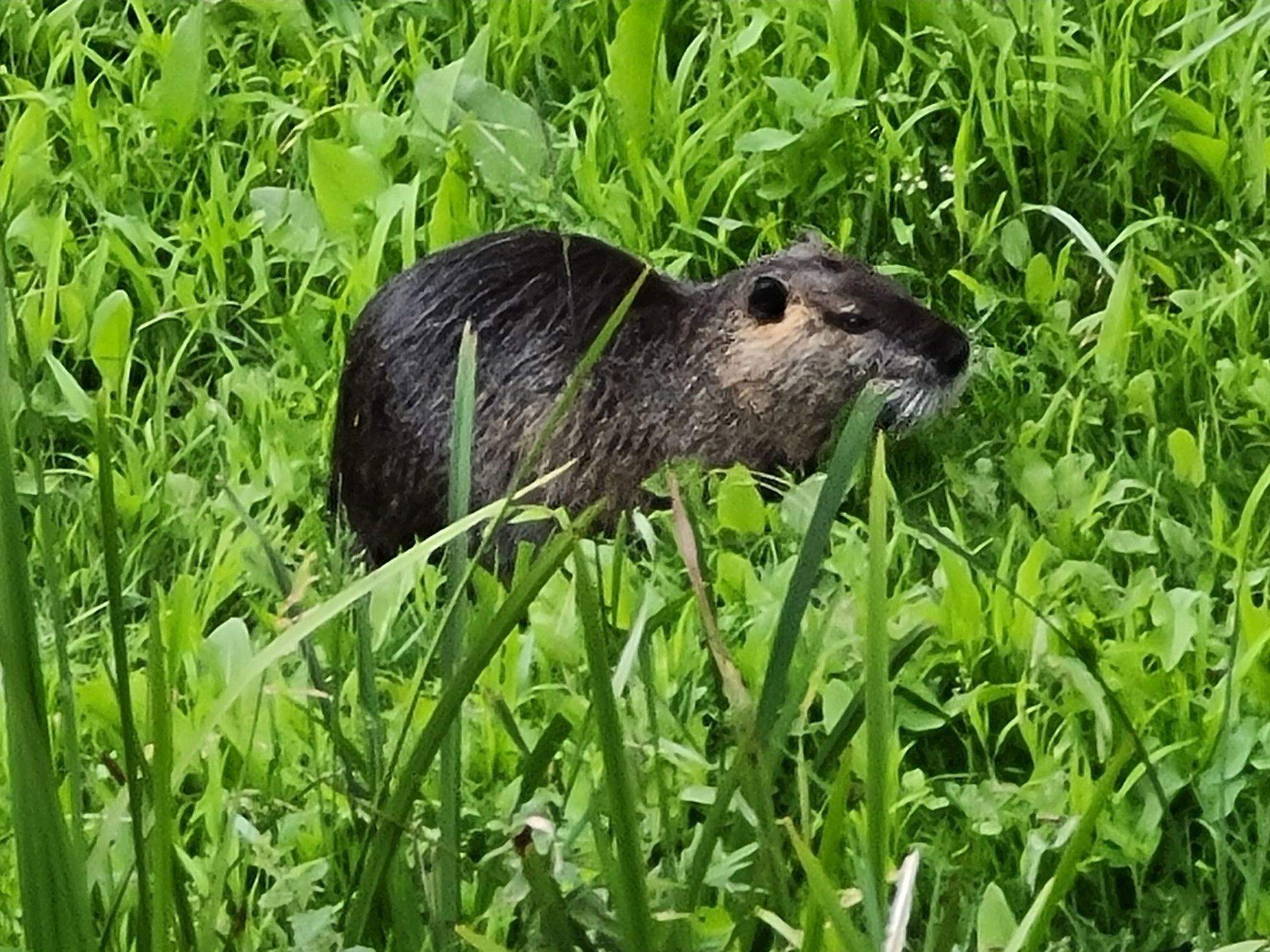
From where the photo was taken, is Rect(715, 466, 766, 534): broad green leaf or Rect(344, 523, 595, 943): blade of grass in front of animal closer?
Rect(344, 523, 595, 943): blade of grass in front of animal

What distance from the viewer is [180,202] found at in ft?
10.8

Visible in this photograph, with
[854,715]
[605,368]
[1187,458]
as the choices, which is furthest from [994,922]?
[605,368]

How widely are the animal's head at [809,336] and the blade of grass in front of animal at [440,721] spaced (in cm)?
151

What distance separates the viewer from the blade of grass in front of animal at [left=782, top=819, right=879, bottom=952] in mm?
1137

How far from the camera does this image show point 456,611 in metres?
1.29

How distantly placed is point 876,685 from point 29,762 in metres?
0.48

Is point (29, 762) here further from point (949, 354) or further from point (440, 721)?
point (949, 354)

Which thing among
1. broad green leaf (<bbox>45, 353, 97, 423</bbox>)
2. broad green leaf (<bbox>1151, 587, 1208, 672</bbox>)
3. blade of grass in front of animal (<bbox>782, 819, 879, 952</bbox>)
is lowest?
broad green leaf (<bbox>1151, 587, 1208, 672</bbox>)

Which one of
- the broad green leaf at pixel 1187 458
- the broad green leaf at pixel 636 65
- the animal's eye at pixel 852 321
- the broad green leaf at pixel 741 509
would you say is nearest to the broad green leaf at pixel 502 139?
the broad green leaf at pixel 636 65

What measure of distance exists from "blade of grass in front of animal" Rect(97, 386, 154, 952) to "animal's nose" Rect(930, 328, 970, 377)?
161cm

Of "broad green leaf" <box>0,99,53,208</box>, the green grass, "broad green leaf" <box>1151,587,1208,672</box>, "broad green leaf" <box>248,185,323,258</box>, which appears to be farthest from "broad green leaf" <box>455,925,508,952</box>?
"broad green leaf" <box>0,99,53,208</box>

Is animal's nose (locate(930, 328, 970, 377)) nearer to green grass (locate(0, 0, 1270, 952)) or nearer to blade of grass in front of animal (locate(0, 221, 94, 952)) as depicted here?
green grass (locate(0, 0, 1270, 952))

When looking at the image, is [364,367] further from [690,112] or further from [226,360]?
[690,112]

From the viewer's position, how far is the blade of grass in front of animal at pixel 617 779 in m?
1.15
